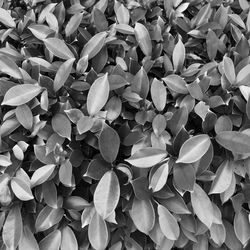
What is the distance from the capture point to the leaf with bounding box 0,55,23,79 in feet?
4.07

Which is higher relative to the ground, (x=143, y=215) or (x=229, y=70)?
(x=229, y=70)

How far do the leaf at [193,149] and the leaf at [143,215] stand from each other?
0.59 feet

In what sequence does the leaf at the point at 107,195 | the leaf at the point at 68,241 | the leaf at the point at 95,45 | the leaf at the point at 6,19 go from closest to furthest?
1. the leaf at the point at 107,195
2. the leaf at the point at 68,241
3. the leaf at the point at 95,45
4. the leaf at the point at 6,19

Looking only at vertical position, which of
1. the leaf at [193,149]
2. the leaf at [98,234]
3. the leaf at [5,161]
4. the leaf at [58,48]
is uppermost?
the leaf at [58,48]

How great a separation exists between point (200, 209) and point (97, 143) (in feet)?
1.25

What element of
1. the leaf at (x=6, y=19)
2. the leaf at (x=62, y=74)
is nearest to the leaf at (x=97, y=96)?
the leaf at (x=62, y=74)

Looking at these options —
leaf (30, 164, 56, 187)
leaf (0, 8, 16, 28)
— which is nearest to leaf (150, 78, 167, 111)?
leaf (30, 164, 56, 187)

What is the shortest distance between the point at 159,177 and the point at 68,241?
0.37 m

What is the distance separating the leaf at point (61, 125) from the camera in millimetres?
1161

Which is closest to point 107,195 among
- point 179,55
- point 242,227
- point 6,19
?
point 242,227

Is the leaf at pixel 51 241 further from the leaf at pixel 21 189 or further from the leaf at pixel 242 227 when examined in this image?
the leaf at pixel 242 227

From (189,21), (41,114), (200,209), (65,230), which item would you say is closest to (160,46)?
(189,21)

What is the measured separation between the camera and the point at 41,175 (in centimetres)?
114

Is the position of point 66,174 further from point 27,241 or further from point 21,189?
point 27,241
